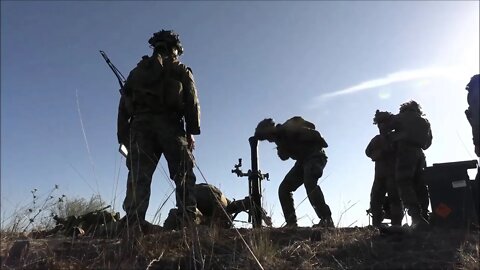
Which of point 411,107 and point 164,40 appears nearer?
point 164,40

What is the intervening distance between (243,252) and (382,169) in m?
4.59

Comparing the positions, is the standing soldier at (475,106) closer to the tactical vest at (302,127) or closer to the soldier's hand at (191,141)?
the tactical vest at (302,127)

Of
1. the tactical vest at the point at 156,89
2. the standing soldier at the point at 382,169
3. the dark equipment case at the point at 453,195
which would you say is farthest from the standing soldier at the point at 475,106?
the tactical vest at the point at 156,89

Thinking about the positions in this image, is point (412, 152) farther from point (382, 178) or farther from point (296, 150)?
point (296, 150)

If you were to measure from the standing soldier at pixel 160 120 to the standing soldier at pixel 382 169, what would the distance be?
138 inches

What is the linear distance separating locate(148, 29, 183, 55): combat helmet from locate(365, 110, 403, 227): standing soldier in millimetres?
3578

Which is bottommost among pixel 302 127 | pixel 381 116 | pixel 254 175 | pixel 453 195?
pixel 453 195

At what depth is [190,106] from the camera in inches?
190

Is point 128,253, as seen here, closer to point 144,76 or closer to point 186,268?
point 186,268

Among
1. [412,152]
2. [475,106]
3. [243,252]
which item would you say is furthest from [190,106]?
[412,152]

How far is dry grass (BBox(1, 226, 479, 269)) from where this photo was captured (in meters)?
2.92

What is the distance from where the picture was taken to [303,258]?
3.35 metres

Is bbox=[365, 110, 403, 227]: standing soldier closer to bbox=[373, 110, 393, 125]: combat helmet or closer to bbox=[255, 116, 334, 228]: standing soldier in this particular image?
bbox=[373, 110, 393, 125]: combat helmet

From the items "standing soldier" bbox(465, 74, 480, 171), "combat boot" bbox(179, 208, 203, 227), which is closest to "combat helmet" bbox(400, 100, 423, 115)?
A: "standing soldier" bbox(465, 74, 480, 171)
